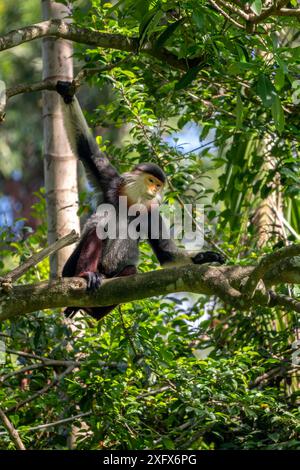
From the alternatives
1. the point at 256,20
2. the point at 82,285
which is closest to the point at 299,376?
Result: the point at 82,285

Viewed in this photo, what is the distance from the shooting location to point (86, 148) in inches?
214

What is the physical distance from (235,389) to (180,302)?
1318 millimetres

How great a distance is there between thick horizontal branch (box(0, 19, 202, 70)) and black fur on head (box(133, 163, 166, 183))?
0.97m

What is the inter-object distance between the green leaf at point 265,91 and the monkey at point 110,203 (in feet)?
5.73

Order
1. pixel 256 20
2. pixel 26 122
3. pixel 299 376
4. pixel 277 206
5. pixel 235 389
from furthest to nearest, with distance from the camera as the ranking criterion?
pixel 26 122 < pixel 277 206 < pixel 299 376 < pixel 235 389 < pixel 256 20

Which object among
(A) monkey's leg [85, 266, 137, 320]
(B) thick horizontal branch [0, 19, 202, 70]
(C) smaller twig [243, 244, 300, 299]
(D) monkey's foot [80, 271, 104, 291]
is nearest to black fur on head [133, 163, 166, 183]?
(A) monkey's leg [85, 266, 137, 320]

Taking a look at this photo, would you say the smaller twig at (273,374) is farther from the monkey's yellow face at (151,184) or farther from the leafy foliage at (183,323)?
the monkey's yellow face at (151,184)

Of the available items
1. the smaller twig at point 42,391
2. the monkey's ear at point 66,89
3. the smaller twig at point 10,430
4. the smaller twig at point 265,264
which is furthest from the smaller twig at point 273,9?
the smaller twig at point 42,391

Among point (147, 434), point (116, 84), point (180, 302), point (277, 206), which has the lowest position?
point (147, 434)

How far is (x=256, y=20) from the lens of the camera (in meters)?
3.86

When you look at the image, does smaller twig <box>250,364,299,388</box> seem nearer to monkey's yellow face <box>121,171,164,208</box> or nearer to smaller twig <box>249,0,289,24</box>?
monkey's yellow face <box>121,171,164,208</box>

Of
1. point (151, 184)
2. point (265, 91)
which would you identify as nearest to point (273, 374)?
point (151, 184)

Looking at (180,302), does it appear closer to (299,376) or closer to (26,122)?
(299,376)

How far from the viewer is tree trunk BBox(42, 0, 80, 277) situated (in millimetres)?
5969
